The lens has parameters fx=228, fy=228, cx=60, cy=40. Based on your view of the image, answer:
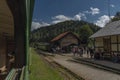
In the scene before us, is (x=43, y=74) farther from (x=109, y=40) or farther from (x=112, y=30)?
(x=109, y=40)

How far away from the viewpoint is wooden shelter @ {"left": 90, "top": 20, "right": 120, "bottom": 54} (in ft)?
71.6

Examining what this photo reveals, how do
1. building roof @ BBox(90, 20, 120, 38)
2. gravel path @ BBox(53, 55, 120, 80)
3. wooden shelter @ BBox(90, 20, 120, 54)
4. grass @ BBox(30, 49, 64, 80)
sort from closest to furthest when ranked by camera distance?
grass @ BBox(30, 49, 64, 80)
gravel path @ BBox(53, 55, 120, 80)
wooden shelter @ BBox(90, 20, 120, 54)
building roof @ BBox(90, 20, 120, 38)

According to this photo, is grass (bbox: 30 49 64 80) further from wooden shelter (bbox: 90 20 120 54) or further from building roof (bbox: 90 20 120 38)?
building roof (bbox: 90 20 120 38)

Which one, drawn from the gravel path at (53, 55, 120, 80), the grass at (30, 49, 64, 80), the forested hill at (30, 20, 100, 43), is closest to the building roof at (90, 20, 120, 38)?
the gravel path at (53, 55, 120, 80)

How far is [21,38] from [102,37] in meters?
22.2

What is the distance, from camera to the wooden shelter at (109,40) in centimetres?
2181

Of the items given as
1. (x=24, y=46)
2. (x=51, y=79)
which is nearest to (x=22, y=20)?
(x=24, y=46)

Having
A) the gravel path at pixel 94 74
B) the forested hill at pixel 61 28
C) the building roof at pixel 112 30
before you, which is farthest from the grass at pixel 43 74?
the forested hill at pixel 61 28

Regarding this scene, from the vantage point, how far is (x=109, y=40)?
2448 centimetres

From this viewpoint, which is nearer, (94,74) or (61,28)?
(94,74)

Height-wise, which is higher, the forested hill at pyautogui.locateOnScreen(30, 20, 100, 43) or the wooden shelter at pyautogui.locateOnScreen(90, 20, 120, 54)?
the forested hill at pyautogui.locateOnScreen(30, 20, 100, 43)

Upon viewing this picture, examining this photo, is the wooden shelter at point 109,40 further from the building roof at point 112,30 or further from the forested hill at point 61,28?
the forested hill at point 61,28

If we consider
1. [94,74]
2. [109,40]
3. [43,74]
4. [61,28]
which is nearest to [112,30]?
[109,40]

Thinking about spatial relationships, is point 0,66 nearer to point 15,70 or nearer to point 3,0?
point 15,70
